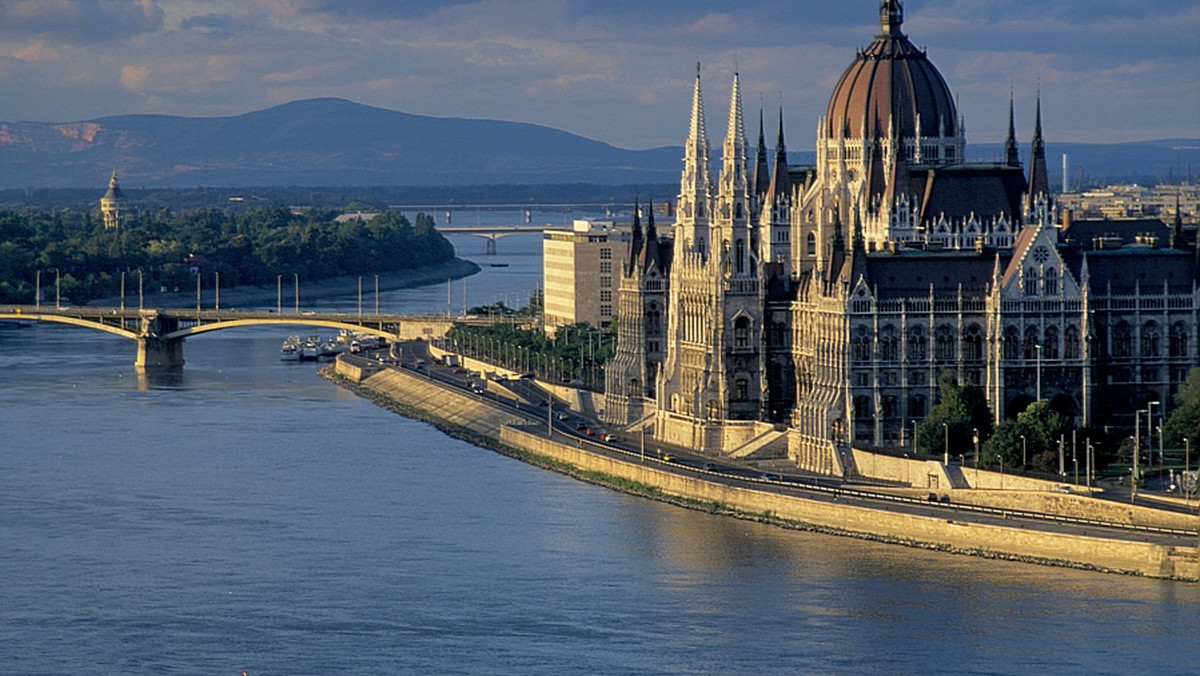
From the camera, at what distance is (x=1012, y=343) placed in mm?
85750

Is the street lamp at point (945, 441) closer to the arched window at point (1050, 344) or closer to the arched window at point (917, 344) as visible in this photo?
the arched window at point (917, 344)

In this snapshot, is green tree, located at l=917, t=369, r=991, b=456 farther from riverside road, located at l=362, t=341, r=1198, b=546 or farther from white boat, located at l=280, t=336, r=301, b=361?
white boat, located at l=280, t=336, r=301, b=361

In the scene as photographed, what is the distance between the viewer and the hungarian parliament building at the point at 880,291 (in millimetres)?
85438

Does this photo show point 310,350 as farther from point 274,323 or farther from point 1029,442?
point 1029,442

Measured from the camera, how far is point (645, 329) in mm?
102812

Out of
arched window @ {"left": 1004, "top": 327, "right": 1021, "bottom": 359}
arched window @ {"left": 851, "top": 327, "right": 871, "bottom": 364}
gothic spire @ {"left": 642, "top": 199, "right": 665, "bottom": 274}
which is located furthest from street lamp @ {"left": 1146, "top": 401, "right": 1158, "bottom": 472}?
gothic spire @ {"left": 642, "top": 199, "right": 665, "bottom": 274}

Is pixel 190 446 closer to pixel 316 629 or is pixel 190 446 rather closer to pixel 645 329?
pixel 645 329

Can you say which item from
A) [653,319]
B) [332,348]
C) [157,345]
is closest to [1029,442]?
[653,319]

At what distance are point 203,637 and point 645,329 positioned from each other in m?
40.5

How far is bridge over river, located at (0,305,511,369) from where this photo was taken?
465 ft

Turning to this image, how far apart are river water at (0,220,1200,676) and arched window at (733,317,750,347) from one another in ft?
24.7

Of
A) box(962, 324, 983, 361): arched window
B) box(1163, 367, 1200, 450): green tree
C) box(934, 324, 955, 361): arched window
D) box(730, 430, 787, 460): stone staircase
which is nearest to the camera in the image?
box(1163, 367, 1200, 450): green tree

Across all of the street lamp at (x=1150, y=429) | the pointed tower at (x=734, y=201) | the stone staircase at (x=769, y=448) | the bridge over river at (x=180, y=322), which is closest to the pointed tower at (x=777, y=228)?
the pointed tower at (x=734, y=201)

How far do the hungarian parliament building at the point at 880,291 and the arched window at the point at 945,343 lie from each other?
2.3 inches
